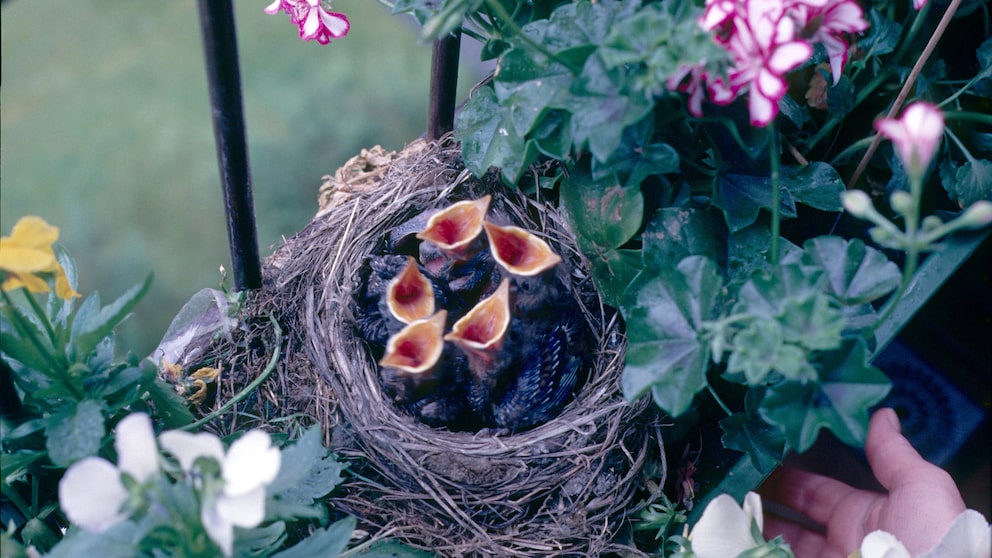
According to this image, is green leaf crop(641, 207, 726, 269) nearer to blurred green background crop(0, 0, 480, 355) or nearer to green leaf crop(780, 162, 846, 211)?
green leaf crop(780, 162, 846, 211)

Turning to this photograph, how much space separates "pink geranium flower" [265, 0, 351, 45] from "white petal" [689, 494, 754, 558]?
728mm

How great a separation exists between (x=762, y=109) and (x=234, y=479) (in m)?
0.56

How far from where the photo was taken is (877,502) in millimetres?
1141

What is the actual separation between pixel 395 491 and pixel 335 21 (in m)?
0.61

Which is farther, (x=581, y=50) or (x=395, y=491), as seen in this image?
(x=395, y=491)

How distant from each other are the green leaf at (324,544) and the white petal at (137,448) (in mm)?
184

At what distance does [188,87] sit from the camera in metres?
2.42

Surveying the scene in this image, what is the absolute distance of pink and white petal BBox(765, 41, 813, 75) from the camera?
27.5 inches

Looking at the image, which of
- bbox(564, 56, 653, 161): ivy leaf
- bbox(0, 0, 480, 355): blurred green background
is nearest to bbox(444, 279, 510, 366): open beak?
bbox(564, 56, 653, 161): ivy leaf

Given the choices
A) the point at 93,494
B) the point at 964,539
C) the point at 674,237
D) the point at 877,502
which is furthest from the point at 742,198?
the point at 93,494

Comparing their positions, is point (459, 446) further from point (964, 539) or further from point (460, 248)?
point (964, 539)

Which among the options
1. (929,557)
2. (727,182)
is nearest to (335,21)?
(727,182)

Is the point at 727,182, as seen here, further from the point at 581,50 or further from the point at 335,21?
the point at 335,21

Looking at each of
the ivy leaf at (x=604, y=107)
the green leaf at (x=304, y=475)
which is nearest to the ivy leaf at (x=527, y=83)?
the ivy leaf at (x=604, y=107)
